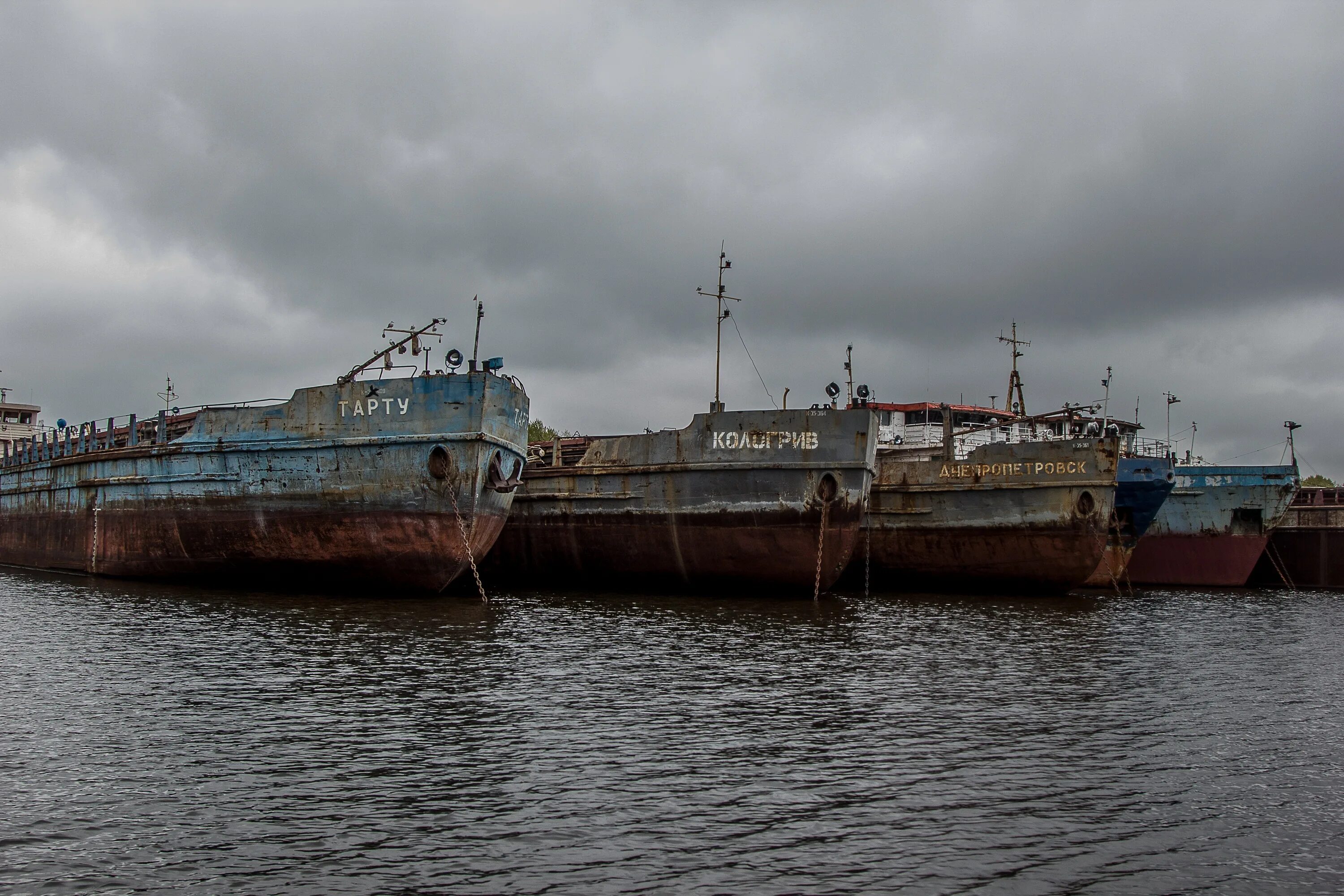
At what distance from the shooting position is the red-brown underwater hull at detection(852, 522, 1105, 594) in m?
24.4

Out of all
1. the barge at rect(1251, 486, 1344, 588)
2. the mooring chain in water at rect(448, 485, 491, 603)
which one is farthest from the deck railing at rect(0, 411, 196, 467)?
the barge at rect(1251, 486, 1344, 588)

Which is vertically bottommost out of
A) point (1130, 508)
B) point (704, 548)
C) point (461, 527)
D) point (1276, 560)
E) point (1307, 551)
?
point (1276, 560)

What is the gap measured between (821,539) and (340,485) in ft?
30.8

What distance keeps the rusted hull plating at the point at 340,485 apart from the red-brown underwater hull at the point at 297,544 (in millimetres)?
25

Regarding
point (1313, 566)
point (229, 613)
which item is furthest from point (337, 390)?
point (1313, 566)

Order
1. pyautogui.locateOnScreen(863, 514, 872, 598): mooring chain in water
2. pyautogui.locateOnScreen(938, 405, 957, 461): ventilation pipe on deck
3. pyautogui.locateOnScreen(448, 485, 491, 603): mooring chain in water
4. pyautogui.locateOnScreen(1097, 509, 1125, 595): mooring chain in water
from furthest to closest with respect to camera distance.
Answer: pyautogui.locateOnScreen(1097, 509, 1125, 595): mooring chain in water, pyautogui.locateOnScreen(938, 405, 957, 461): ventilation pipe on deck, pyautogui.locateOnScreen(863, 514, 872, 598): mooring chain in water, pyautogui.locateOnScreen(448, 485, 491, 603): mooring chain in water

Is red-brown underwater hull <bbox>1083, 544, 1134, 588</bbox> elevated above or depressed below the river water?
above

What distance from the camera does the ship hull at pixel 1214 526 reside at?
1240 inches

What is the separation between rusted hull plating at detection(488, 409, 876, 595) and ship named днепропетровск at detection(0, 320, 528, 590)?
2.80m

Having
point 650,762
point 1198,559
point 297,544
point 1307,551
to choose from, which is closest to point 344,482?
point 297,544

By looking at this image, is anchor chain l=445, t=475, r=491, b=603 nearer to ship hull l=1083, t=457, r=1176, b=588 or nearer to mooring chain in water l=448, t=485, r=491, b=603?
mooring chain in water l=448, t=485, r=491, b=603

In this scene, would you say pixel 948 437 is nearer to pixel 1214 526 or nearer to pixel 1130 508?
pixel 1130 508

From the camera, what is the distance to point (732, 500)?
819 inches

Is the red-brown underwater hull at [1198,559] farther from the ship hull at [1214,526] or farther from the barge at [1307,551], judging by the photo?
the barge at [1307,551]
